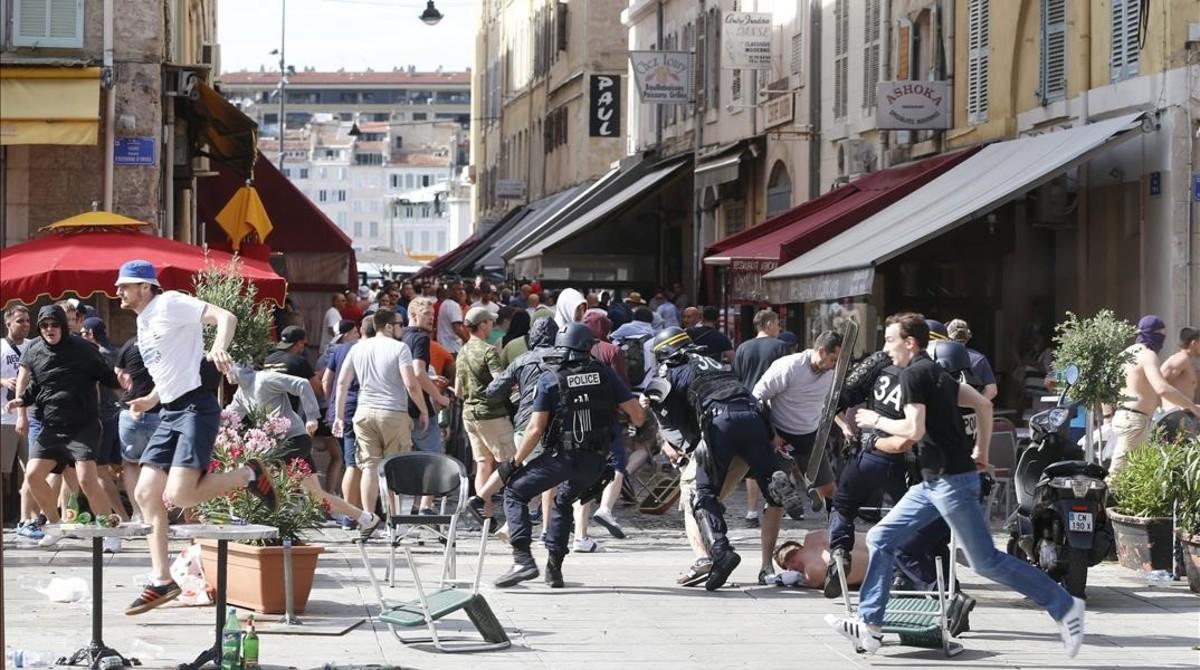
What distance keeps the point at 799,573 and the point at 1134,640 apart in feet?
8.19

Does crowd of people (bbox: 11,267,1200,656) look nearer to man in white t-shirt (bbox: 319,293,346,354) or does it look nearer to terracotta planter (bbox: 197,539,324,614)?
terracotta planter (bbox: 197,539,324,614)

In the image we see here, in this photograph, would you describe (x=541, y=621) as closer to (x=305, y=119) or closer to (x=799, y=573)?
(x=799, y=573)

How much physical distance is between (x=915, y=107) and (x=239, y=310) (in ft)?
30.6

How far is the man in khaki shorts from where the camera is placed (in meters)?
15.6

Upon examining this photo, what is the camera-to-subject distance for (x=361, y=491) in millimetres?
15352

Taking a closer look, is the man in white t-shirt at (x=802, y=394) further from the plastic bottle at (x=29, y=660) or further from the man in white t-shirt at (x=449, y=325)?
the man in white t-shirt at (x=449, y=325)

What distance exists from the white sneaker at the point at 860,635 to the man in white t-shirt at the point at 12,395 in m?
6.75

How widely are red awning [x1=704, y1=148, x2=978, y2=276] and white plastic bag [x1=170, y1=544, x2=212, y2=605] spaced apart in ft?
35.1

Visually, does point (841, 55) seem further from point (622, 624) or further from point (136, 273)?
point (136, 273)

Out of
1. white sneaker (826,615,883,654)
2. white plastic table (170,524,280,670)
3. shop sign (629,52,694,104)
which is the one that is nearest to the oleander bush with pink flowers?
white plastic table (170,524,280,670)

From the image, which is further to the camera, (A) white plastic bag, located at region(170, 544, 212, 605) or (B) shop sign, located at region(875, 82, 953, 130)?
(B) shop sign, located at region(875, 82, 953, 130)

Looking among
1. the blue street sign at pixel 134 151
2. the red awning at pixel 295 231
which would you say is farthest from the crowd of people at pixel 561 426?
the red awning at pixel 295 231

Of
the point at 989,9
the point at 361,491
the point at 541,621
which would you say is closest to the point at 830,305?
the point at 989,9

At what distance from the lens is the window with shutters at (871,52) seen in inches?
966
